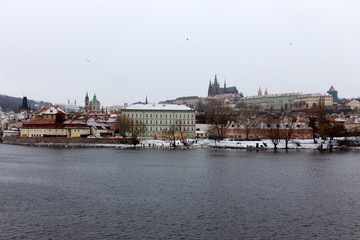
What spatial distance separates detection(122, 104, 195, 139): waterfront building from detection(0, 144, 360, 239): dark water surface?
6645 cm

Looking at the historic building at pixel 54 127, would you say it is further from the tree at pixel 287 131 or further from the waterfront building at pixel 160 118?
the tree at pixel 287 131

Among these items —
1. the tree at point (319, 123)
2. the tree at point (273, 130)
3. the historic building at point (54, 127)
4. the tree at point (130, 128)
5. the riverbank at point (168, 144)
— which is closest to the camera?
the tree at point (273, 130)

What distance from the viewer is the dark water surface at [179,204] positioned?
61.6 ft

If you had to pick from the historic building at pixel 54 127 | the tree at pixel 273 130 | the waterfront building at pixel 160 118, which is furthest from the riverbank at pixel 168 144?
the waterfront building at pixel 160 118

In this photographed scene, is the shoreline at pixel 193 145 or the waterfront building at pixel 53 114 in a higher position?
the waterfront building at pixel 53 114

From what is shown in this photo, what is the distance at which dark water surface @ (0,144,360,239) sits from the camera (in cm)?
1877

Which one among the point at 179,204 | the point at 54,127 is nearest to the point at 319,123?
the point at 54,127

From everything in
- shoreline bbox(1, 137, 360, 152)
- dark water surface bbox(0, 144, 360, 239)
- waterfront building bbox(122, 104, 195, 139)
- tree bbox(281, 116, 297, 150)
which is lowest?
dark water surface bbox(0, 144, 360, 239)

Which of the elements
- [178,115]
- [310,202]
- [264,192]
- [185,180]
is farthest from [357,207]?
[178,115]

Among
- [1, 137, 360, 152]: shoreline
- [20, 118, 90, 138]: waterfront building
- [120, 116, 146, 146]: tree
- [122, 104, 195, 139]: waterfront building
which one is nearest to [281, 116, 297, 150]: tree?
[1, 137, 360, 152]: shoreline

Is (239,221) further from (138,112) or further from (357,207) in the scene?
(138,112)

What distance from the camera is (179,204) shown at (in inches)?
953

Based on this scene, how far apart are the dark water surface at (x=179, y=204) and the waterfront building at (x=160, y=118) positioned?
218 feet

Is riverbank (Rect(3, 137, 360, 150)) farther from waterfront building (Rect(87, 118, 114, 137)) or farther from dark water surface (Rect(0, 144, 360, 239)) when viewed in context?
dark water surface (Rect(0, 144, 360, 239))
